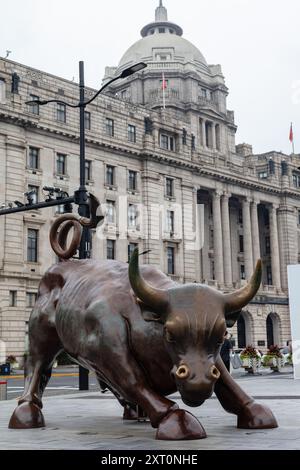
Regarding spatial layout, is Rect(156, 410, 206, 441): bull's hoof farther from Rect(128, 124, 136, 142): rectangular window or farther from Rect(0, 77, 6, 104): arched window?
Rect(128, 124, 136, 142): rectangular window

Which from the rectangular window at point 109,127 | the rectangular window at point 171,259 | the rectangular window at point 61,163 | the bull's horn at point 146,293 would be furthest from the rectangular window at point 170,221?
the bull's horn at point 146,293

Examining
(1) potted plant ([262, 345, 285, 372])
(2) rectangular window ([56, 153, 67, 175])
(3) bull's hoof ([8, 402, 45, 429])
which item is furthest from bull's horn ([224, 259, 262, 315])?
(2) rectangular window ([56, 153, 67, 175])

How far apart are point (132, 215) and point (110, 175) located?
356cm

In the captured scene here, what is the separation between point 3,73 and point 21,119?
324cm

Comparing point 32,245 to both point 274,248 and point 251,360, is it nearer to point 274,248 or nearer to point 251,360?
point 251,360

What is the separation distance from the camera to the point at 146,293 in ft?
20.9

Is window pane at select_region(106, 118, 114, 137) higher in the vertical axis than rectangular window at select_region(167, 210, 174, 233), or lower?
higher

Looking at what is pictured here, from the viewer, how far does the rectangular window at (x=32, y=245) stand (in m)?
44.2

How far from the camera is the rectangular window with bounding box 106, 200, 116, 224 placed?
4916 cm

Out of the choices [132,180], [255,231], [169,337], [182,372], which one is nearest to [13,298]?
[132,180]

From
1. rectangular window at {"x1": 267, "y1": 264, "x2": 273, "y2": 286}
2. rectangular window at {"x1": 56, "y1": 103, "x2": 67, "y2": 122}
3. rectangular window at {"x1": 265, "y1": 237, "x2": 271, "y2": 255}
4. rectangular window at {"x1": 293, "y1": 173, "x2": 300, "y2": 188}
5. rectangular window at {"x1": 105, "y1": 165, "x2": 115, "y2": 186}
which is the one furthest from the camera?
rectangular window at {"x1": 293, "y1": 173, "x2": 300, "y2": 188}

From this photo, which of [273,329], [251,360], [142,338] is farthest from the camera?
[273,329]

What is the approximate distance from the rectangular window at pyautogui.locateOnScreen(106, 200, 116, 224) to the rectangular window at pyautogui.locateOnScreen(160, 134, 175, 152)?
8254 mm
